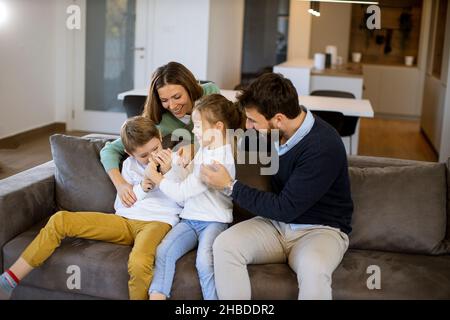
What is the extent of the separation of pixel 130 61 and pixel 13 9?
1.45m

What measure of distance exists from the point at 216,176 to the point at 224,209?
0.81 feet

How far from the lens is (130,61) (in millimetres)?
7043

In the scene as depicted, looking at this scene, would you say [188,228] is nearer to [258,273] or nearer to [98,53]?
[258,273]

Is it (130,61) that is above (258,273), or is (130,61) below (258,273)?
above

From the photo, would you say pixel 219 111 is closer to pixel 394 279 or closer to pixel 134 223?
pixel 134 223

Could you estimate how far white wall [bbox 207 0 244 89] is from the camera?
7.21 metres

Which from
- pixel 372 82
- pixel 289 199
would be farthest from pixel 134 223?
pixel 372 82

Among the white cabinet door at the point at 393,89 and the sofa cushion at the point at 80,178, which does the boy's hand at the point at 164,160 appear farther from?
the white cabinet door at the point at 393,89

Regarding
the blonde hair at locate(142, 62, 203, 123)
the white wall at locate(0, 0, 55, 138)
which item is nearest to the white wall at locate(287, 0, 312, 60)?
the white wall at locate(0, 0, 55, 138)

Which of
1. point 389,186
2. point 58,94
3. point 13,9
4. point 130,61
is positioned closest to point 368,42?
point 130,61

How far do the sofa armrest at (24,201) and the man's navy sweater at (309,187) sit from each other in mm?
954

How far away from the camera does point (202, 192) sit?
2436 mm

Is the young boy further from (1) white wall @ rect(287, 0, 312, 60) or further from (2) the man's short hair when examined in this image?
(1) white wall @ rect(287, 0, 312, 60)

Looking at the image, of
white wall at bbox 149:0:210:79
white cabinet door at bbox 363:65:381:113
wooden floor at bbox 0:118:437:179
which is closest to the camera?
wooden floor at bbox 0:118:437:179
